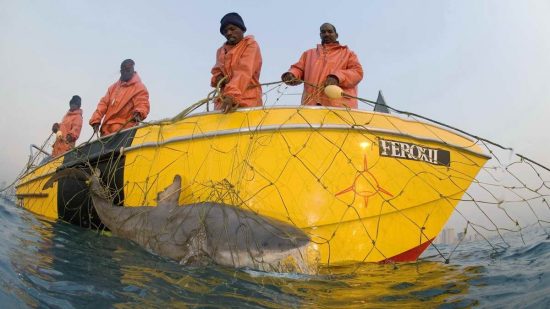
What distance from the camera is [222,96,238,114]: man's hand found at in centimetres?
552

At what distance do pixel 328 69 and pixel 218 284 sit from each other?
12.5 ft

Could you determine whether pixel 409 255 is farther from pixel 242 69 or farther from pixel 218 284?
pixel 242 69

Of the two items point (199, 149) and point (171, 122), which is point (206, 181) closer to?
point (199, 149)

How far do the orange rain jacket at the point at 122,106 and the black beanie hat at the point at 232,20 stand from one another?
265 centimetres

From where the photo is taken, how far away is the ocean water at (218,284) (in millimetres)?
2977

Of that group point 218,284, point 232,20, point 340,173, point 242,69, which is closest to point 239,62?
point 242,69

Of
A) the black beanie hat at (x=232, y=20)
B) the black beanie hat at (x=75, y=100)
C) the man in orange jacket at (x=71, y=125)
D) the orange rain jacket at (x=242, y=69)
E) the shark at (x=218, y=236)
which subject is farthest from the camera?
the black beanie hat at (x=75, y=100)

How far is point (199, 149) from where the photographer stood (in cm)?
555

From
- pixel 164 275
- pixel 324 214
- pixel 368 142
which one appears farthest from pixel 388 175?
pixel 164 275

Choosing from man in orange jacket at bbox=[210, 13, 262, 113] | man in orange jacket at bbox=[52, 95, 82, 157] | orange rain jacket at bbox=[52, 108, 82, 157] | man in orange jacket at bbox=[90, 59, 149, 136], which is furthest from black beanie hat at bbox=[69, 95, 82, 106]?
man in orange jacket at bbox=[210, 13, 262, 113]

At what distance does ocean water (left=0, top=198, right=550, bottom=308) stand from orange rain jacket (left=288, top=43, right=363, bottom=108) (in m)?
2.42

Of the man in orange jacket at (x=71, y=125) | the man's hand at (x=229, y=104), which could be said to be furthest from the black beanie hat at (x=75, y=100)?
the man's hand at (x=229, y=104)

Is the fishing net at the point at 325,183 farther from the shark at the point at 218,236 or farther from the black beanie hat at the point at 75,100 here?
the black beanie hat at the point at 75,100

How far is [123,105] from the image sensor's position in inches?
315
